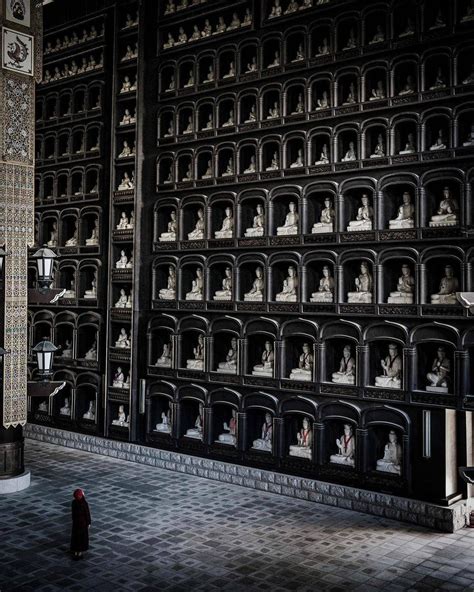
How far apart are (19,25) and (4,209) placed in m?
4.04

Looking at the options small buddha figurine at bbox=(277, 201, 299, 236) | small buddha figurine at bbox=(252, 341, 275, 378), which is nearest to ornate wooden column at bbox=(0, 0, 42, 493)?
small buddha figurine at bbox=(252, 341, 275, 378)

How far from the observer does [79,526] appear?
1100 cm

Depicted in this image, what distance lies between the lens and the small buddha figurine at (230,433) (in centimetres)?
1658

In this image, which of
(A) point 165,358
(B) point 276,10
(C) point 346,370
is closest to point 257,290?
(C) point 346,370

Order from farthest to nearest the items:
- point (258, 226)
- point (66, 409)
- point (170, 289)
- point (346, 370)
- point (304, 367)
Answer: point (66, 409) < point (170, 289) < point (258, 226) < point (304, 367) < point (346, 370)

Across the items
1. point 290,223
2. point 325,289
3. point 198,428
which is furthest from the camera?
point 198,428

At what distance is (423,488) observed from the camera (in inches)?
528

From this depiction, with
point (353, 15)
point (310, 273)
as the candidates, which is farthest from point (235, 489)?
point (353, 15)

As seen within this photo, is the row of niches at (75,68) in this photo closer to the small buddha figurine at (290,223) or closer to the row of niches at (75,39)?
the row of niches at (75,39)

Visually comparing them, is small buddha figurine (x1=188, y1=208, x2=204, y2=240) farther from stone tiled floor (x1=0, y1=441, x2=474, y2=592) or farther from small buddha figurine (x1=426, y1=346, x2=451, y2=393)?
small buddha figurine (x1=426, y1=346, x2=451, y2=393)

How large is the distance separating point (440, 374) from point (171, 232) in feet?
27.1

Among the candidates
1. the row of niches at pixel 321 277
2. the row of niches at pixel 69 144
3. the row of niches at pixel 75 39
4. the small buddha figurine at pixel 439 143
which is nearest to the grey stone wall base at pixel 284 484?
the row of niches at pixel 321 277

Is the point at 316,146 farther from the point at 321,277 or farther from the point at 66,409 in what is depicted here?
the point at 66,409

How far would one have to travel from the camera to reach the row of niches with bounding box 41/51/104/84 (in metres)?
20.1
